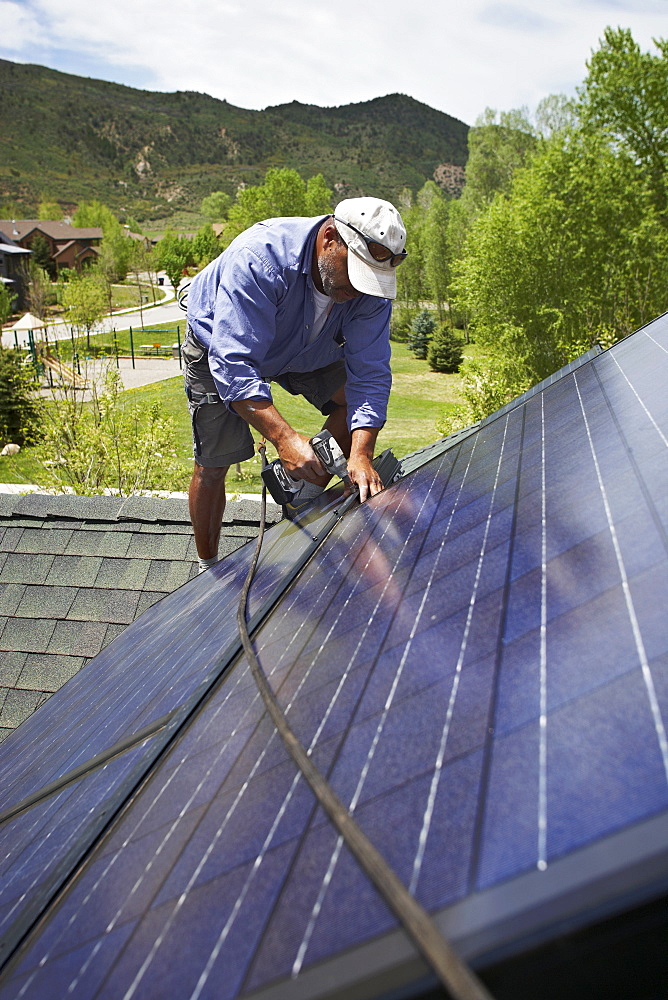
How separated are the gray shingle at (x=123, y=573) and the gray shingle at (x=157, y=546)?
0.07 m

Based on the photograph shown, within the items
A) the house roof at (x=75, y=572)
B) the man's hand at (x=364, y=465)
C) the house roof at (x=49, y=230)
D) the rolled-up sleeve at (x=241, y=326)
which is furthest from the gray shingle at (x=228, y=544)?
the house roof at (x=49, y=230)

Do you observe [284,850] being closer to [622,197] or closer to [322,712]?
[322,712]

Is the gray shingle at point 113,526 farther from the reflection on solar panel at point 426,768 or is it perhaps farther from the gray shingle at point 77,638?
the reflection on solar panel at point 426,768

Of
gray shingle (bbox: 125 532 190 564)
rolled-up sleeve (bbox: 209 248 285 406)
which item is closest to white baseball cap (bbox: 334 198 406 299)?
rolled-up sleeve (bbox: 209 248 285 406)

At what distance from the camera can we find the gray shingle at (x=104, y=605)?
4.67 meters

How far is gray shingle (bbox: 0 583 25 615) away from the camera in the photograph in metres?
4.77

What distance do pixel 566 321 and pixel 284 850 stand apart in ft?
85.4

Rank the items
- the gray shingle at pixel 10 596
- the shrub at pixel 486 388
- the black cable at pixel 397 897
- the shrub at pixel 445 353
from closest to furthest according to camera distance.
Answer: the black cable at pixel 397 897 < the gray shingle at pixel 10 596 < the shrub at pixel 486 388 < the shrub at pixel 445 353

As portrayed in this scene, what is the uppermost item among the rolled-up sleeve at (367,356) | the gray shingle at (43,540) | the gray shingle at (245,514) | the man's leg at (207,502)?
the rolled-up sleeve at (367,356)

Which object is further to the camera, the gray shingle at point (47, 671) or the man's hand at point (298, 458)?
the gray shingle at point (47, 671)

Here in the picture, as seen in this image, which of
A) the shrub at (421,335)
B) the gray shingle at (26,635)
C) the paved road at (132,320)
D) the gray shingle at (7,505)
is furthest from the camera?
the paved road at (132,320)

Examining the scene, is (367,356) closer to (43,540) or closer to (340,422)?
(340,422)

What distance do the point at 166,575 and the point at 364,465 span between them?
6.41ft

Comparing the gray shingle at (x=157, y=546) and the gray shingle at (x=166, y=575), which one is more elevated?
the gray shingle at (x=157, y=546)
